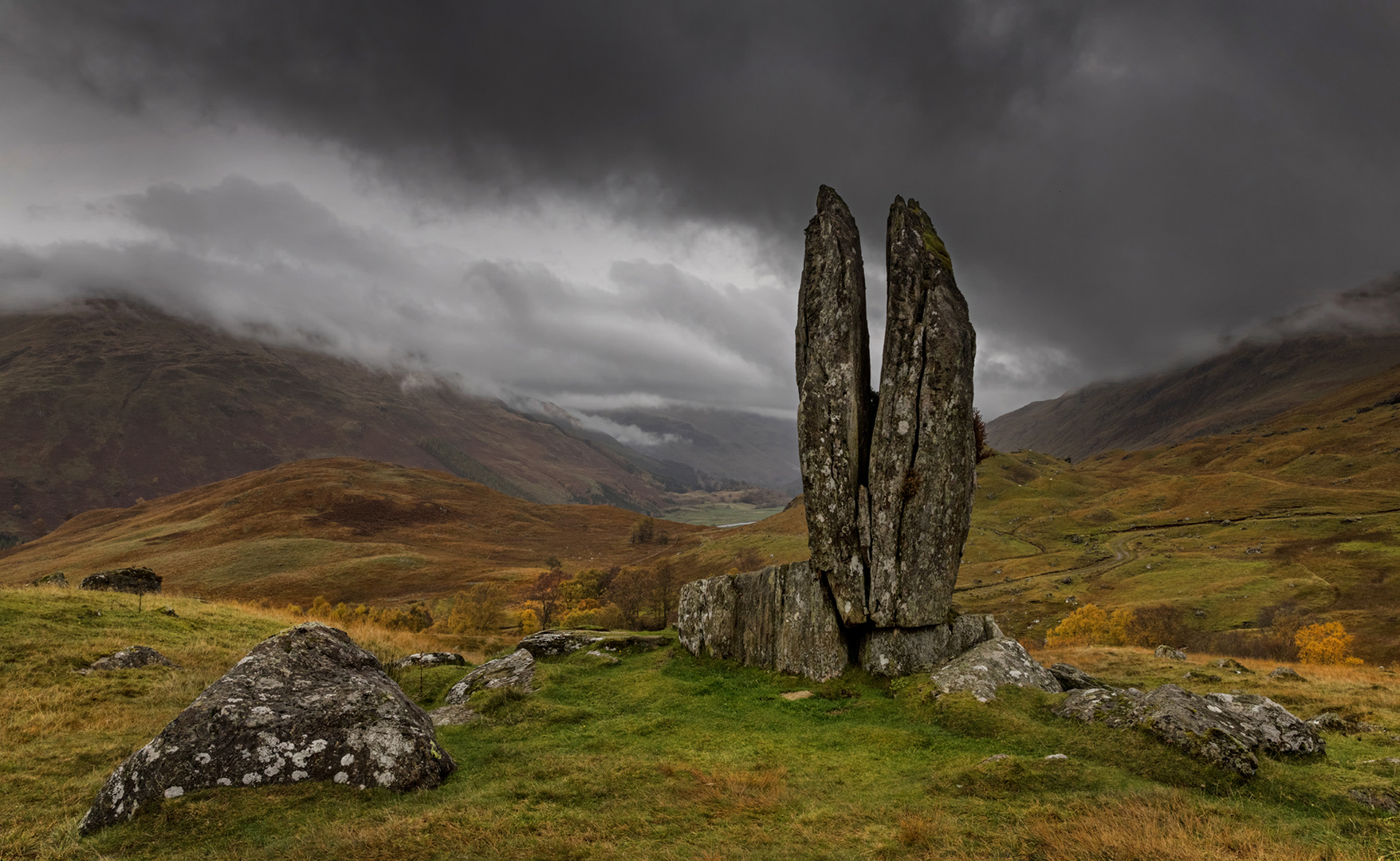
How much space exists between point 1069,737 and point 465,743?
16425 mm

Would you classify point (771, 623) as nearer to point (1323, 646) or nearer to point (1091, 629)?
point (1091, 629)

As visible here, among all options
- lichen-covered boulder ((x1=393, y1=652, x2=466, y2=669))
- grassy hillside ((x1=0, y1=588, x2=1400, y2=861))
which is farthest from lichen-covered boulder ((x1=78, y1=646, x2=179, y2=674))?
lichen-covered boulder ((x1=393, y1=652, x2=466, y2=669))

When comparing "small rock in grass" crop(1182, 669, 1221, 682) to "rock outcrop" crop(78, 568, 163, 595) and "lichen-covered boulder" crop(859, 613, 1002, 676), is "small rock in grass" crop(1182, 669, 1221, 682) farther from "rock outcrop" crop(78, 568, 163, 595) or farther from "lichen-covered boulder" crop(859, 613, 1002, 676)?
"rock outcrop" crop(78, 568, 163, 595)

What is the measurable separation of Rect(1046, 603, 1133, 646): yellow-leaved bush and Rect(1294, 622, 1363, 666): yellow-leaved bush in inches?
551

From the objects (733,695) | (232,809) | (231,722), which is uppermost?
(231,722)

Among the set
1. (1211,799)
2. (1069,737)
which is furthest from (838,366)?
(1211,799)

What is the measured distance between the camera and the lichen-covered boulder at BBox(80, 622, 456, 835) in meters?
11.5

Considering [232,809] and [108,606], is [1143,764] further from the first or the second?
[108,606]

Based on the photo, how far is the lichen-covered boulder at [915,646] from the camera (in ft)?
78.7

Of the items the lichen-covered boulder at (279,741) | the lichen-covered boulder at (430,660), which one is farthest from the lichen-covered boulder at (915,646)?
the lichen-covered boulder at (430,660)

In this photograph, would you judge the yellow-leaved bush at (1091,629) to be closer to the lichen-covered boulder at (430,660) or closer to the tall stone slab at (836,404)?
the tall stone slab at (836,404)

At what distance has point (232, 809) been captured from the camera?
1129 cm

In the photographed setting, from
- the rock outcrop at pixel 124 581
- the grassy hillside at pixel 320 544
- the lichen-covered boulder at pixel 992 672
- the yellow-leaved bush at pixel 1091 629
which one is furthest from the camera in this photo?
the grassy hillside at pixel 320 544

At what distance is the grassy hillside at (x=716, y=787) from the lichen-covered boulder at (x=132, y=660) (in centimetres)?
54
